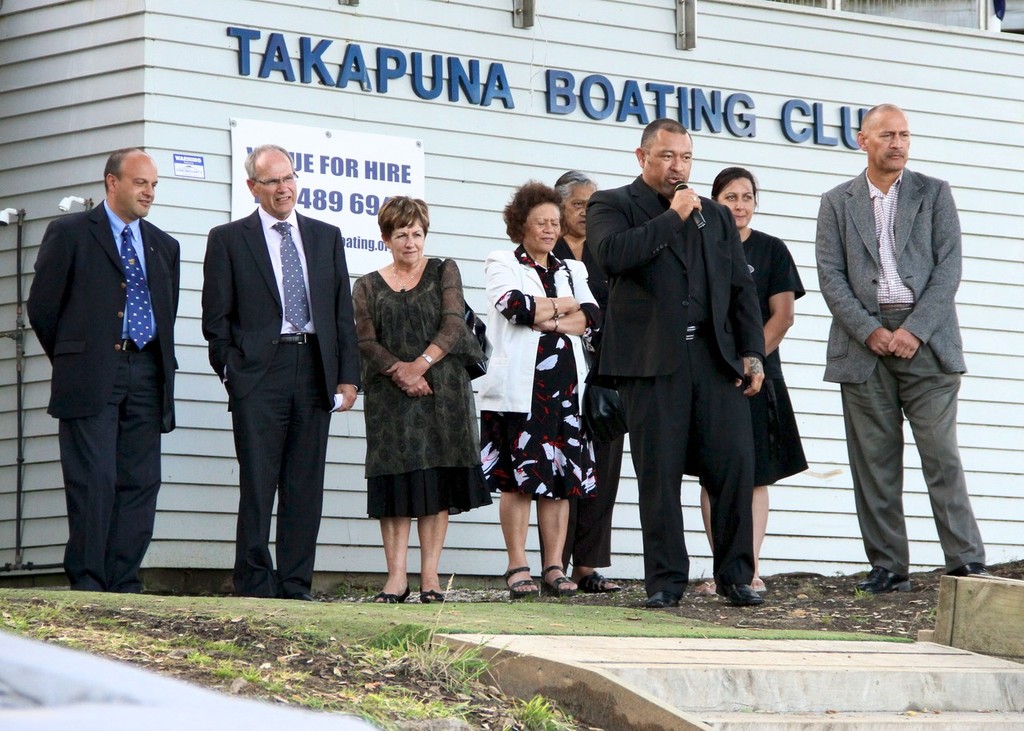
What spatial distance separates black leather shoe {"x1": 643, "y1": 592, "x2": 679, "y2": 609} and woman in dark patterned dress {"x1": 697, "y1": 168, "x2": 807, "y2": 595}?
115cm

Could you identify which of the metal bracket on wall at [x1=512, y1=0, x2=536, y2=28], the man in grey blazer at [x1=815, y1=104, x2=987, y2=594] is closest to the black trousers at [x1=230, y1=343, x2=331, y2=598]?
the man in grey blazer at [x1=815, y1=104, x2=987, y2=594]

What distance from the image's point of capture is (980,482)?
1052 centimetres

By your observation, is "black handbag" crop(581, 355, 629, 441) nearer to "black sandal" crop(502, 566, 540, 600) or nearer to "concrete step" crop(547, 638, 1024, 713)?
"black sandal" crop(502, 566, 540, 600)

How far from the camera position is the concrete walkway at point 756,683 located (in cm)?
425

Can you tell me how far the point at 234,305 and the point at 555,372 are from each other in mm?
1585

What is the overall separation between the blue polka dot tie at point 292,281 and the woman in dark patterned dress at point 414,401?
41cm

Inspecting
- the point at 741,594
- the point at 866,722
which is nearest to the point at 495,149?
the point at 741,594

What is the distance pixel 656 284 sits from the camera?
6738 mm

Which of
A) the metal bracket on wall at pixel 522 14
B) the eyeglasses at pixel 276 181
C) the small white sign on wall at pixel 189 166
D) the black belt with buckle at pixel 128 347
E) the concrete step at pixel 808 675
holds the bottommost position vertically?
the concrete step at pixel 808 675

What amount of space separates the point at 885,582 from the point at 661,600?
1415mm

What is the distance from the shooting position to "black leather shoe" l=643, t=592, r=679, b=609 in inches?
260

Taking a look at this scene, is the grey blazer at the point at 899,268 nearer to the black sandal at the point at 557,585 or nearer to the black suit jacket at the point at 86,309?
the black sandal at the point at 557,585

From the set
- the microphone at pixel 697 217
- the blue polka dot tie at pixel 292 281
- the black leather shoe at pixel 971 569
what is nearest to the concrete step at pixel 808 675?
the black leather shoe at pixel 971 569

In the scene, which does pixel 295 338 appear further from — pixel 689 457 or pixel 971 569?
pixel 971 569
